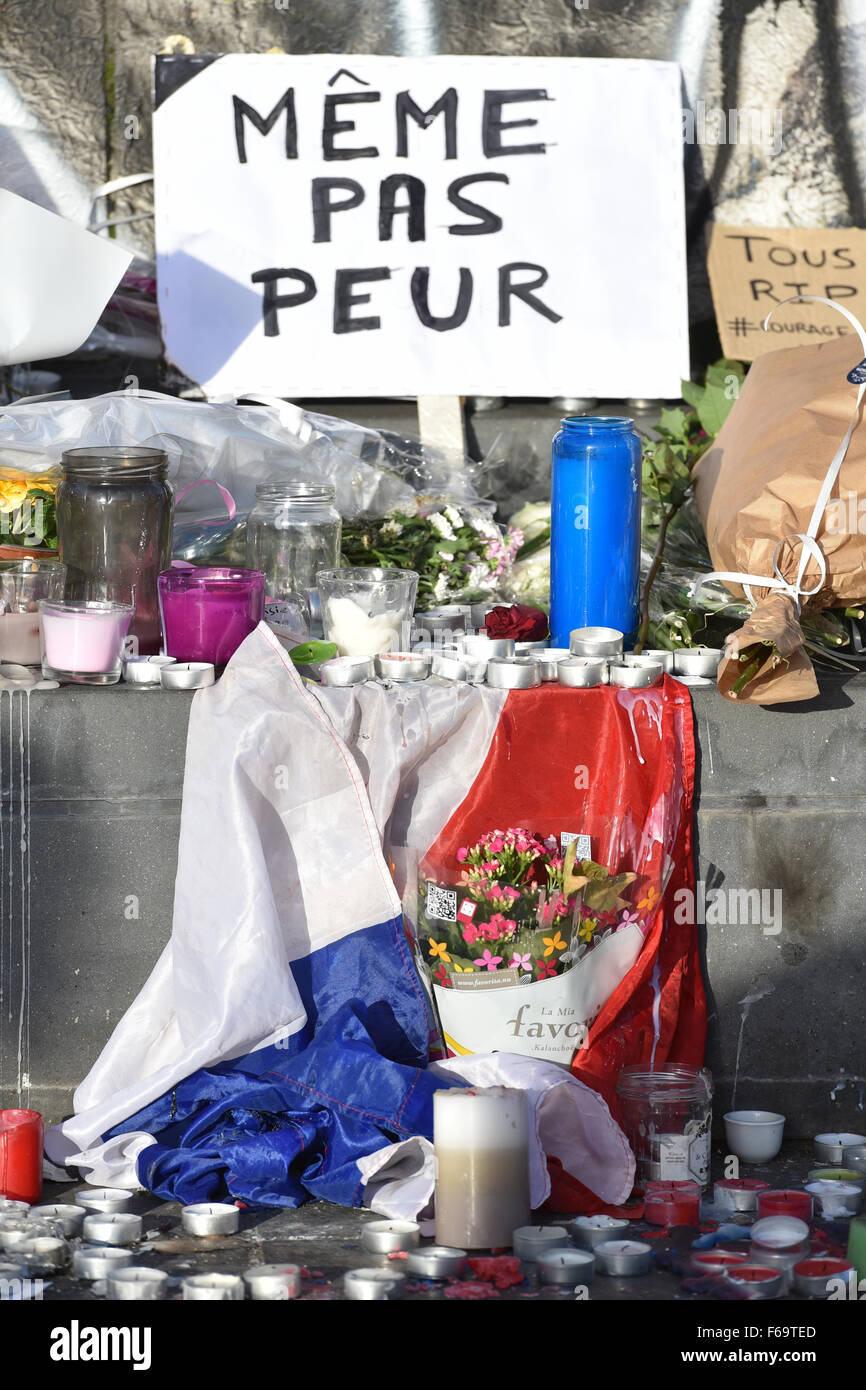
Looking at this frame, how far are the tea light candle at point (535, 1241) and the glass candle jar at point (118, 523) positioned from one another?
143cm

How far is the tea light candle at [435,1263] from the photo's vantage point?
8.95 ft

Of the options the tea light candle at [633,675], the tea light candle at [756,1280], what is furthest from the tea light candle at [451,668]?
the tea light candle at [756,1280]

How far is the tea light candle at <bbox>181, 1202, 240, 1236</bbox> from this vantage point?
9.49 ft

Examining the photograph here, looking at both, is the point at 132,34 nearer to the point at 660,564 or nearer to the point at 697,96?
the point at 697,96

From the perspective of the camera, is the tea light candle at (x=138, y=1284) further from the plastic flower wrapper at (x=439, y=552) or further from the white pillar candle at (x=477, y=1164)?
the plastic flower wrapper at (x=439, y=552)

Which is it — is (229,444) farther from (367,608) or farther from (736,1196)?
(736,1196)

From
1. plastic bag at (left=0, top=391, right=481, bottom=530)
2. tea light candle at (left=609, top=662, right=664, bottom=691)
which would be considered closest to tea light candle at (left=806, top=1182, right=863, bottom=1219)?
tea light candle at (left=609, top=662, right=664, bottom=691)

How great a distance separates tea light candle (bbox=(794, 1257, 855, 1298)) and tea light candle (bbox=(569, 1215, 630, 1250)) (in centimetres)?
29

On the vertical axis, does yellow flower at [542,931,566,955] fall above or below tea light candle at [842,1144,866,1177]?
above

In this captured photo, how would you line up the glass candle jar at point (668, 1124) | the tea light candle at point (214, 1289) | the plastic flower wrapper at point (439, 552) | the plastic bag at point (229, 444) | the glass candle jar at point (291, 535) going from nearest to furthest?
the tea light candle at point (214, 1289) < the glass candle jar at point (668, 1124) < the glass candle jar at point (291, 535) < the plastic bag at point (229, 444) < the plastic flower wrapper at point (439, 552)

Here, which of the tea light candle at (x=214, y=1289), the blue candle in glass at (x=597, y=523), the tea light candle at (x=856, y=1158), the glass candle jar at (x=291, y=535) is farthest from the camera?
the glass candle jar at (x=291, y=535)

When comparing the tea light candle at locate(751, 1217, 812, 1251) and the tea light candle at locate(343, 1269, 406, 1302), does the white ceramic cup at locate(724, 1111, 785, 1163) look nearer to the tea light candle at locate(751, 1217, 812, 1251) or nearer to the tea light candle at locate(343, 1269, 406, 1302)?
the tea light candle at locate(751, 1217, 812, 1251)

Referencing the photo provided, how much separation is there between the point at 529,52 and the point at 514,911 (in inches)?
106

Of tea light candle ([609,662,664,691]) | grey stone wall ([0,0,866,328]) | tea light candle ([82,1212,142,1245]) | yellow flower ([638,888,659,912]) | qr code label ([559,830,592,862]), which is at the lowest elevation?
tea light candle ([82,1212,142,1245])
